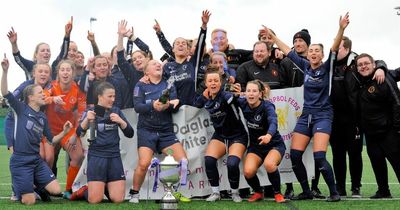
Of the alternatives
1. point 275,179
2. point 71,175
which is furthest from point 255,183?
point 71,175

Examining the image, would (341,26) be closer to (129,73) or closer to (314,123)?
(314,123)

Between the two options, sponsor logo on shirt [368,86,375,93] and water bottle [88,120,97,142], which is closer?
water bottle [88,120,97,142]

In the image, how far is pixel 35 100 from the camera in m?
7.57

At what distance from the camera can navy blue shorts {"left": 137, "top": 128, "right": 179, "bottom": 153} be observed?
296 inches

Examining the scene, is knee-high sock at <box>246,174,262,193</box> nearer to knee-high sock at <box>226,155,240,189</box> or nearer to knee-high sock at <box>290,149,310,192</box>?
knee-high sock at <box>226,155,240,189</box>

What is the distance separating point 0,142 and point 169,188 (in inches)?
884

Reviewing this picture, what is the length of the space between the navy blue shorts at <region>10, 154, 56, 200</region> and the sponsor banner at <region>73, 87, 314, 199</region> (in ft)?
1.84

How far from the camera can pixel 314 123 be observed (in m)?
7.47

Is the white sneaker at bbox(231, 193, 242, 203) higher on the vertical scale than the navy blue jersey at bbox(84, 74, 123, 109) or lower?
lower

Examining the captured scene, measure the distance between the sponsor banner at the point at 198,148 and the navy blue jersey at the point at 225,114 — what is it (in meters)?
0.45

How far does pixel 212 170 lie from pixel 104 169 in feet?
4.39

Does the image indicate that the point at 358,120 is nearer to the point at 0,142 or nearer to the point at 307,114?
the point at 307,114

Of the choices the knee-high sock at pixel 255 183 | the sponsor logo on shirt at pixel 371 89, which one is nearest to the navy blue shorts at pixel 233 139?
the knee-high sock at pixel 255 183

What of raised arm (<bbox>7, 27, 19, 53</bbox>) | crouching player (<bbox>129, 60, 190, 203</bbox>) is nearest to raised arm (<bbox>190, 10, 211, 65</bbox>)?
crouching player (<bbox>129, 60, 190, 203</bbox>)
